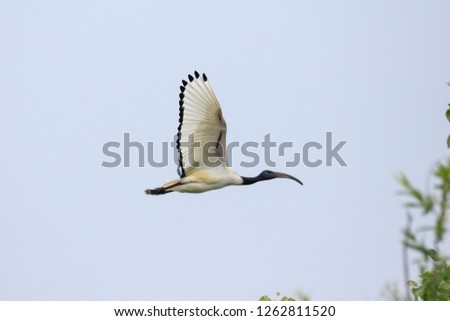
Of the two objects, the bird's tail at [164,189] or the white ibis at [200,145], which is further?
the bird's tail at [164,189]

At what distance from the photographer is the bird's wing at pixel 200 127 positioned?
10.7 metres

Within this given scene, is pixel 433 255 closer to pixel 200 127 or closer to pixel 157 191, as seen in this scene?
pixel 200 127

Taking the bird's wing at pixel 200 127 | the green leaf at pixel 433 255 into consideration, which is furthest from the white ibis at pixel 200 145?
the green leaf at pixel 433 255

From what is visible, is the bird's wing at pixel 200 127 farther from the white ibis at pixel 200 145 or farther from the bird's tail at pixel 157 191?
the bird's tail at pixel 157 191

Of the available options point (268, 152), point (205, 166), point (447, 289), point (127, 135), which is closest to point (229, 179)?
point (205, 166)

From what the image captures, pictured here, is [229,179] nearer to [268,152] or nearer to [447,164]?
[268,152]

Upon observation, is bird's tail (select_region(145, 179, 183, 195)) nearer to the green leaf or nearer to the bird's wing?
the bird's wing

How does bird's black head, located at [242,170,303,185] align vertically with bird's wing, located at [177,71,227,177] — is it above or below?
below

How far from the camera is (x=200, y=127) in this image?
10953mm

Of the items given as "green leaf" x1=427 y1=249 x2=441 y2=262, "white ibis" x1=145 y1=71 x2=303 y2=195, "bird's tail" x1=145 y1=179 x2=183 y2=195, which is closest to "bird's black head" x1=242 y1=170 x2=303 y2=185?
"white ibis" x1=145 y1=71 x2=303 y2=195

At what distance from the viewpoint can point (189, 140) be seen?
11.3 meters

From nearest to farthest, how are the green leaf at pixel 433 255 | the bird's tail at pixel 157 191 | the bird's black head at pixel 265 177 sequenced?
the green leaf at pixel 433 255, the bird's tail at pixel 157 191, the bird's black head at pixel 265 177

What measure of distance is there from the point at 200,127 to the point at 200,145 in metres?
0.43

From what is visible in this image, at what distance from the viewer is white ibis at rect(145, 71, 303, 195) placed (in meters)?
10.8
